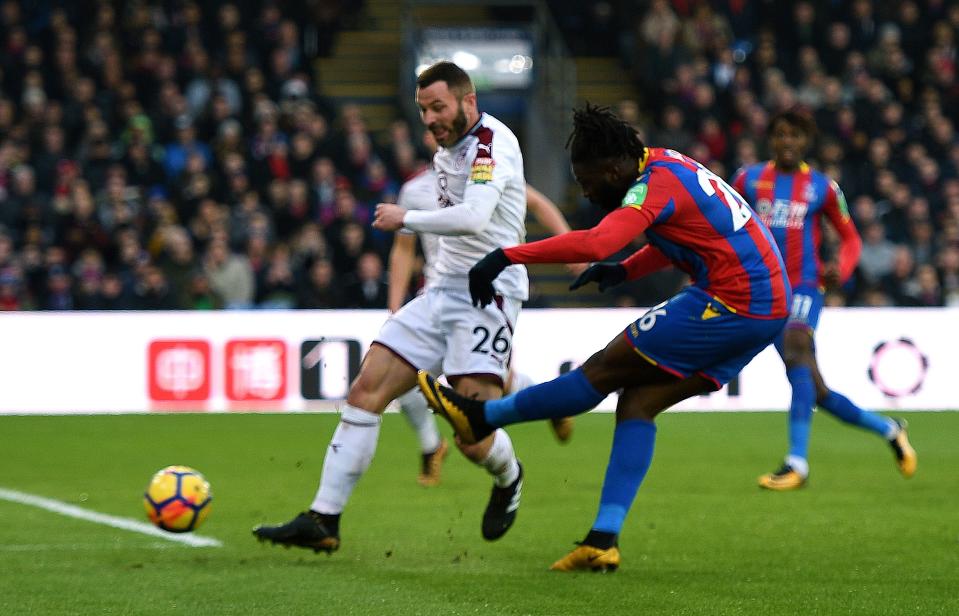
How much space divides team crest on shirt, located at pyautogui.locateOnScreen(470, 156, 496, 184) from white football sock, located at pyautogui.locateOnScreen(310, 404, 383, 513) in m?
1.09

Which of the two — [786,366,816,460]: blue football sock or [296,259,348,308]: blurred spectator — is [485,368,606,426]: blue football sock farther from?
[296,259,348,308]: blurred spectator

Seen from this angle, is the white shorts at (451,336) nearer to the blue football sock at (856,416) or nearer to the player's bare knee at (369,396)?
the player's bare knee at (369,396)

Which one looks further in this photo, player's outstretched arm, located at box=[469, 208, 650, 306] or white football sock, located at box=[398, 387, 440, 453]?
white football sock, located at box=[398, 387, 440, 453]

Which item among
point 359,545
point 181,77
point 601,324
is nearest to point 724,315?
point 359,545

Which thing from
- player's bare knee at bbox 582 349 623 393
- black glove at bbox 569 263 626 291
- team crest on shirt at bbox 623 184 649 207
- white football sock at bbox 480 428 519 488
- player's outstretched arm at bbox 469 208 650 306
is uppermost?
team crest on shirt at bbox 623 184 649 207

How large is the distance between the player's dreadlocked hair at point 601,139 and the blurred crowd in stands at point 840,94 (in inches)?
463

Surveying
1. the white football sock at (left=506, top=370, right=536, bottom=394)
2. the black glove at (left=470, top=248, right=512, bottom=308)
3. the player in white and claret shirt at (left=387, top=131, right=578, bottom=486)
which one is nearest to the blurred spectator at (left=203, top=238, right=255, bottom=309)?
the player in white and claret shirt at (left=387, top=131, right=578, bottom=486)

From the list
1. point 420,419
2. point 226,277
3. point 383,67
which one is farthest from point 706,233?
point 383,67

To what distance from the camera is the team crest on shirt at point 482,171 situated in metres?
6.96

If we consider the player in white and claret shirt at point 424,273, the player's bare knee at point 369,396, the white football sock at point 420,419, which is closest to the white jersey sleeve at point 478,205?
the player's bare knee at point 369,396

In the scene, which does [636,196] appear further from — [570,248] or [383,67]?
[383,67]

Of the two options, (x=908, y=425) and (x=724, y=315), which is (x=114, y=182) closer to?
(x=908, y=425)

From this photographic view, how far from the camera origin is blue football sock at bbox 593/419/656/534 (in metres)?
6.63

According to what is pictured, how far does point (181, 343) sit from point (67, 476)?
507cm
